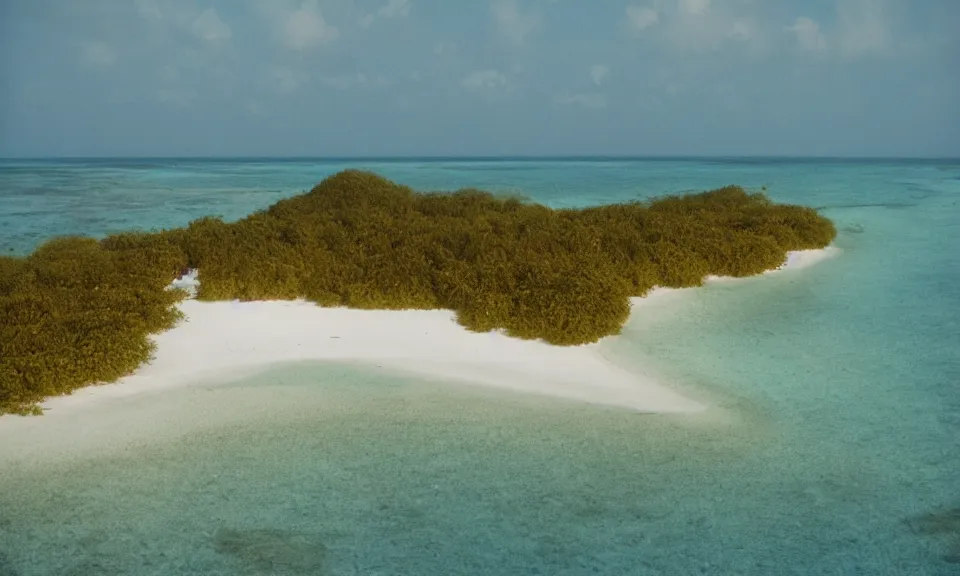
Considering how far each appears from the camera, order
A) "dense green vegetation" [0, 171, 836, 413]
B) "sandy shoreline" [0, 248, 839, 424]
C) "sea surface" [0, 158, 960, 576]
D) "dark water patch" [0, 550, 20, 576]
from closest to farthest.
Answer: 1. "dark water patch" [0, 550, 20, 576]
2. "sea surface" [0, 158, 960, 576]
3. "sandy shoreline" [0, 248, 839, 424]
4. "dense green vegetation" [0, 171, 836, 413]

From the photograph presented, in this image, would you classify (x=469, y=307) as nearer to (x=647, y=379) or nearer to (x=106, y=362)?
(x=647, y=379)

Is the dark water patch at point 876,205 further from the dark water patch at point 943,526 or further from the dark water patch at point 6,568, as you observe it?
the dark water patch at point 6,568

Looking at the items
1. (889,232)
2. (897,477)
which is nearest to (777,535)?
(897,477)

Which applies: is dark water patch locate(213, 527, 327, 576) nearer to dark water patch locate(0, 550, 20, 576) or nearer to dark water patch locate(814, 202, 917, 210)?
dark water patch locate(0, 550, 20, 576)

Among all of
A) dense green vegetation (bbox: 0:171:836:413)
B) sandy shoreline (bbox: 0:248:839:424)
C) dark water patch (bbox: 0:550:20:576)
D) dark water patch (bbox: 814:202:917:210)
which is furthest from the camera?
dark water patch (bbox: 814:202:917:210)

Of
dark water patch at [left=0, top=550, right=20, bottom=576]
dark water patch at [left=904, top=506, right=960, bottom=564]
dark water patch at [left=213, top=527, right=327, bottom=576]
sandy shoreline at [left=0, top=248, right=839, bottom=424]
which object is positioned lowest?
dark water patch at [left=0, top=550, right=20, bottom=576]

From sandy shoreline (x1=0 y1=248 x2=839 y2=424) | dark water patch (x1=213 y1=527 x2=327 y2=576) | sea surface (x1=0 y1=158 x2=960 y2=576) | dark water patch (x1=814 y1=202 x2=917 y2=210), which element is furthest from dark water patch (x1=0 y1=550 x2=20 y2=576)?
dark water patch (x1=814 y1=202 x2=917 y2=210)
